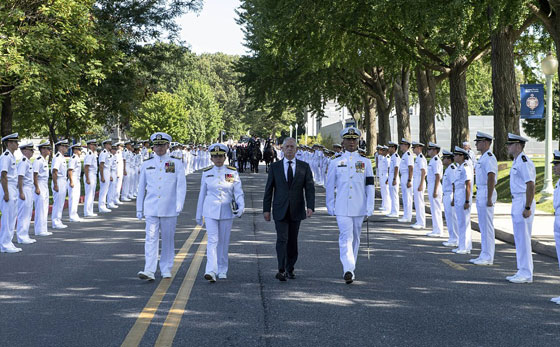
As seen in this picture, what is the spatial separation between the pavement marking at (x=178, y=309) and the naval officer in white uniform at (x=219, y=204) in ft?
1.63

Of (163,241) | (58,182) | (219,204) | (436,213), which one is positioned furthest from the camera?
(58,182)

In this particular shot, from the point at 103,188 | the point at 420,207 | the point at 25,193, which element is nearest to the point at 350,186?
the point at 25,193

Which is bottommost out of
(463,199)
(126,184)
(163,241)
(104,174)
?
(163,241)

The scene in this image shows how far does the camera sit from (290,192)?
8945 mm

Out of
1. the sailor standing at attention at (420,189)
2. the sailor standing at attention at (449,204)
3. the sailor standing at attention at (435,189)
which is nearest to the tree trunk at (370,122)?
the sailor standing at attention at (420,189)

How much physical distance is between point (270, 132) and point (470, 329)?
128 m

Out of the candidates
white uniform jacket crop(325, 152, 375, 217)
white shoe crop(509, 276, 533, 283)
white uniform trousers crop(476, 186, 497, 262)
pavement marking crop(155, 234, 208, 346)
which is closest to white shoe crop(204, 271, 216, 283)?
pavement marking crop(155, 234, 208, 346)

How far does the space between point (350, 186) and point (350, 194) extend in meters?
0.11

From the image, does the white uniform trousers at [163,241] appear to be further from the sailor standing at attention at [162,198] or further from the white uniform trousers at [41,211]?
the white uniform trousers at [41,211]

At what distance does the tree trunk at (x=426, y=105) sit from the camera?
31641 mm

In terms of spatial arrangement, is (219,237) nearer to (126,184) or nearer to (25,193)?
(25,193)

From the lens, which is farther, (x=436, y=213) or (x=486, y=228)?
(x=436, y=213)

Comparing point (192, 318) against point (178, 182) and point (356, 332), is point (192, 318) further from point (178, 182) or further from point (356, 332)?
point (178, 182)

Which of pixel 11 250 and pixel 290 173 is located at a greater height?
pixel 290 173
